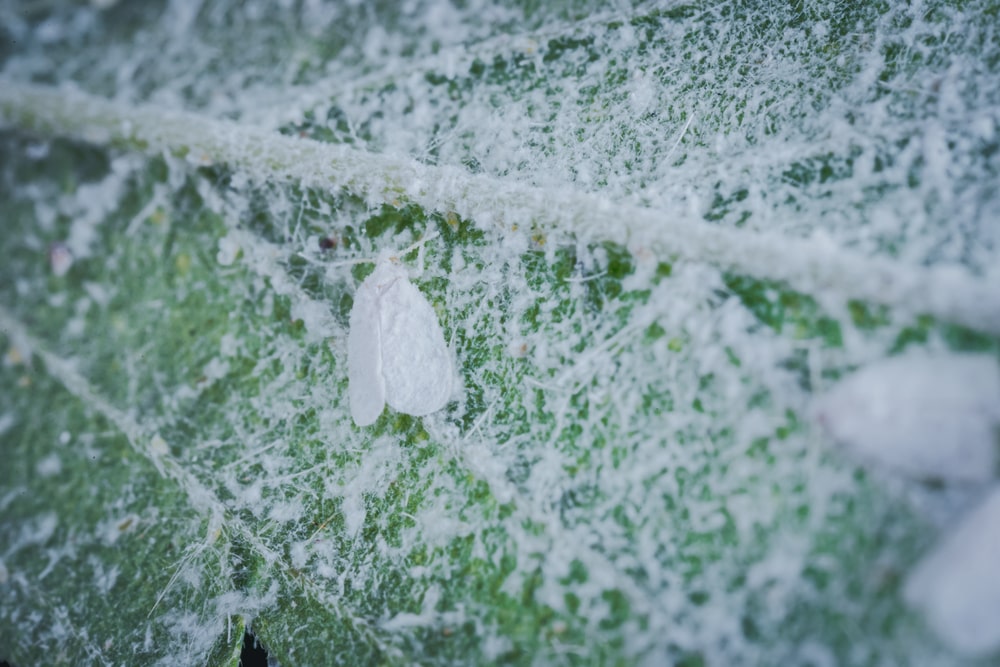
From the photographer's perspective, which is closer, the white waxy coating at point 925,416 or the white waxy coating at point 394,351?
the white waxy coating at point 925,416

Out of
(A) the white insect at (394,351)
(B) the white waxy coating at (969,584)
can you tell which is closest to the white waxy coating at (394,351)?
(A) the white insect at (394,351)

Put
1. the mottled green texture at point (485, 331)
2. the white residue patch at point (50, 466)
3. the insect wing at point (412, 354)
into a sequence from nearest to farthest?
the mottled green texture at point (485, 331), the insect wing at point (412, 354), the white residue patch at point (50, 466)

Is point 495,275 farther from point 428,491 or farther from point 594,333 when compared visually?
point 428,491

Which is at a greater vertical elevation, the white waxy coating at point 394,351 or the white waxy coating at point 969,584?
the white waxy coating at point 394,351

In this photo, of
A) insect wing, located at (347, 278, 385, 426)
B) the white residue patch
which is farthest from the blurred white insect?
the white residue patch

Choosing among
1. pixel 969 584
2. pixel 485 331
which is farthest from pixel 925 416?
pixel 485 331

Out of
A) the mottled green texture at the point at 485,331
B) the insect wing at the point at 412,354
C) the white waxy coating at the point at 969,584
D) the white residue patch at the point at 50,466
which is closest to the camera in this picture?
the white waxy coating at the point at 969,584

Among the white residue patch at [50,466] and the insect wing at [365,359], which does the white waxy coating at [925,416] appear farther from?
the white residue patch at [50,466]

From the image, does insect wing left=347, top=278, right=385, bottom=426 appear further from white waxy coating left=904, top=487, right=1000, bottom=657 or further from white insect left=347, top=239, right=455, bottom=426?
white waxy coating left=904, top=487, right=1000, bottom=657

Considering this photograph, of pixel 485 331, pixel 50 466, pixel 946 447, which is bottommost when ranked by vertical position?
pixel 50 466

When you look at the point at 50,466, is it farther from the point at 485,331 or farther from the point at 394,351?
the point at 485,331
